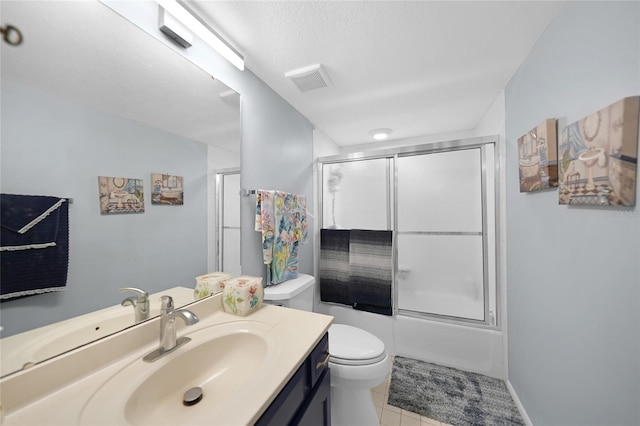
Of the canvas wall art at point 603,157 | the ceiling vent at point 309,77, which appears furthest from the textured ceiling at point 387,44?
the canvas wall art at point 603,157

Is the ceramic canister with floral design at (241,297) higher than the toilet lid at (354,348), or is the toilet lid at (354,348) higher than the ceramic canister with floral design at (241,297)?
the ceramic canister with floral design at (241,297)

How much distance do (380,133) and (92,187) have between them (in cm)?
248

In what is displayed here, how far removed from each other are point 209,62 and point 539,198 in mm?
1874

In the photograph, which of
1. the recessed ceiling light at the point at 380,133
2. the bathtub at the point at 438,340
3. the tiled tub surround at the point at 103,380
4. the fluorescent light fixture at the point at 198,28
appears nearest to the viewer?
the tiled tub surround at the point at 103,380

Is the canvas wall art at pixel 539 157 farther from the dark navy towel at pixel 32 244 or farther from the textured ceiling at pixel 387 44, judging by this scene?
the dark navy towel at pixel 32 244

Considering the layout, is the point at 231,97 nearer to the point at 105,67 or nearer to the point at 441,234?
the point at 105,67

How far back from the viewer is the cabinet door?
0.76 m

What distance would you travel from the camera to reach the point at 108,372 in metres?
0.67

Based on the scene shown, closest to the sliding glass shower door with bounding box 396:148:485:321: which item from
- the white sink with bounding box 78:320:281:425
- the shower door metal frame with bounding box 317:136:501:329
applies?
the shower door metal frame with bounding box 317:136:501:329

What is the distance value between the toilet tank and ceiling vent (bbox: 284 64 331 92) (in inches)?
55.9

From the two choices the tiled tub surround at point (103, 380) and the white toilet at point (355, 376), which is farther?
the white toilet at point (355, 376)

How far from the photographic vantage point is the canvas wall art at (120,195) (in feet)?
2.44

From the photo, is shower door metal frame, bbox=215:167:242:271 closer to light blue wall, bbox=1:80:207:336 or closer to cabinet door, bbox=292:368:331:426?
light blue wall, bbox=1:80:207:336

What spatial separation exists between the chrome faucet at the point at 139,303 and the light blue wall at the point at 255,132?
1.76 ft
